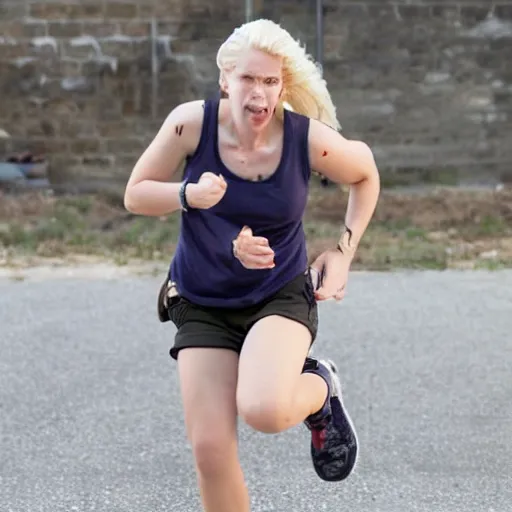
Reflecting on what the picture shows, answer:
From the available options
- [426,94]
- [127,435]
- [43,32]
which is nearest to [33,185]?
[43,32]

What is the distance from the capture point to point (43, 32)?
36.8 feet

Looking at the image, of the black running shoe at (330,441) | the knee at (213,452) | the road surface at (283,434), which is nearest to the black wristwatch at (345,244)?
the black running shoe at (330,441)

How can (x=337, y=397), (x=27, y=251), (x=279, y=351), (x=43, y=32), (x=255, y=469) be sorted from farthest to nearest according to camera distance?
(x=43, y=32)
(x=27, y=251)
(x=255, y=469)
(x=337, y=397)
(x=279, y=351)

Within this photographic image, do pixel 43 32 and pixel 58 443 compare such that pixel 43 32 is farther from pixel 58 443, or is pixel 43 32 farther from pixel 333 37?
pixel 58 443

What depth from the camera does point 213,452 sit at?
9.15 feet

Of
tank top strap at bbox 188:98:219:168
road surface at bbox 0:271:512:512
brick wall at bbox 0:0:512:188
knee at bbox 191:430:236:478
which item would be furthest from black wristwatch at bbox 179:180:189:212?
brick wall at bbox 0:0:512:188

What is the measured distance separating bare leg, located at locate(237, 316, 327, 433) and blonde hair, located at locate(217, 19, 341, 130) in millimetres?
723

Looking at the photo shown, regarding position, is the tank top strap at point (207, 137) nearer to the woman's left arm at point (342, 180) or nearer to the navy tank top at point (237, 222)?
the navy tank top at point (237, 222)

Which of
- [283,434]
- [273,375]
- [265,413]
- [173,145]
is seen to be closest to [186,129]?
[173,145]

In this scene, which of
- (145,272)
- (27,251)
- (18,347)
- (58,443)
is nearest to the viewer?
(58,443)

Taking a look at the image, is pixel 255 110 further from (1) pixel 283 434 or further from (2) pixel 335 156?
(1) pixel 283 434

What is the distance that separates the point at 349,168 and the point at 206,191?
0.56 metres

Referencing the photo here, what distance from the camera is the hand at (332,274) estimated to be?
10.3 feet

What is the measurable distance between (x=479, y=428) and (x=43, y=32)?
8.42 m
